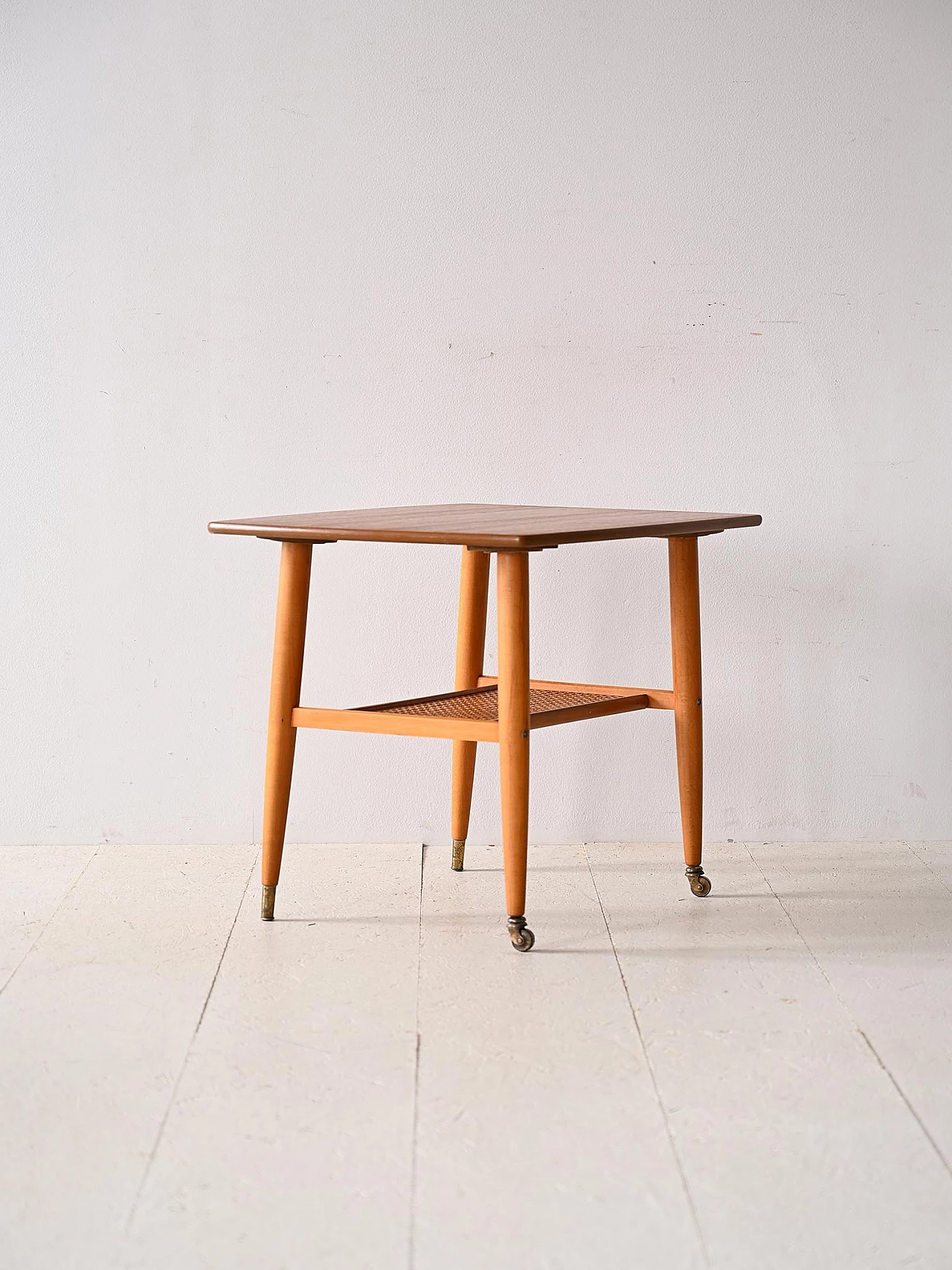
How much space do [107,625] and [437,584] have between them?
520 millimetres

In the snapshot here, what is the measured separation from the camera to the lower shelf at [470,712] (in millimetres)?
1645

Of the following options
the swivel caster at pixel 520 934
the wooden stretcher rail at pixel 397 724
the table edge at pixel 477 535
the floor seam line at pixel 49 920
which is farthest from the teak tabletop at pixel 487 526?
the floor seam line at pixel 49 920

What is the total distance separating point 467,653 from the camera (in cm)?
201

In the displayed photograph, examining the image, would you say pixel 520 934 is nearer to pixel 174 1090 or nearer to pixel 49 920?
pixel 174 1090

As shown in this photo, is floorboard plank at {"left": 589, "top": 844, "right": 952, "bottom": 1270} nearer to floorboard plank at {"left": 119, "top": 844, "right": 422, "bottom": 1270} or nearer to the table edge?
floorboard plank at {"left": 119, "top": 844, "right": 422, "bottom": 1270}

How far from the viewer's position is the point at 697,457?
214 cm

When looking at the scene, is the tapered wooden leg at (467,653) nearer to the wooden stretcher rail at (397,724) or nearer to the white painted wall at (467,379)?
the white painted wall at (467,379)

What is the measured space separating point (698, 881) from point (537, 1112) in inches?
28.5

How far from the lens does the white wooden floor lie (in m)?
1.04

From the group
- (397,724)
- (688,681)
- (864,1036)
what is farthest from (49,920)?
(864,1036)

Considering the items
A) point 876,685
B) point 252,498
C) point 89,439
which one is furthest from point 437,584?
point 876,685

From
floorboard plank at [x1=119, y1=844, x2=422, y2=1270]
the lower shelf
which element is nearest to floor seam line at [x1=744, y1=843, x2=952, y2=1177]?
the lower shelf

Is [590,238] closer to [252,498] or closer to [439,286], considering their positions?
[439,286]

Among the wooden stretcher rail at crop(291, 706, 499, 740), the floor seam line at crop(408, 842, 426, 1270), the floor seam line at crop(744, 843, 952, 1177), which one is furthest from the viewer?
the wooden stretcher rail at crop(291, 706, 499, 740)
